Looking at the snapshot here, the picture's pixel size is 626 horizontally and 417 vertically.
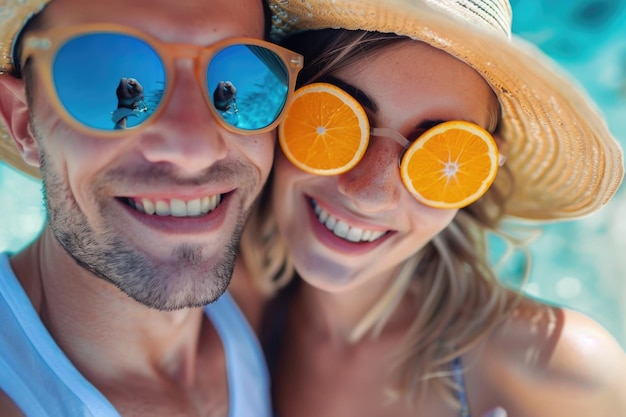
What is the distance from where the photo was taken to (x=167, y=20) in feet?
4.97

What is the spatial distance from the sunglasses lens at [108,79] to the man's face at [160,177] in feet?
0.18

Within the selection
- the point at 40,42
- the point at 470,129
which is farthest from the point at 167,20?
the point at 470,129

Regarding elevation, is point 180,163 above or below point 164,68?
below

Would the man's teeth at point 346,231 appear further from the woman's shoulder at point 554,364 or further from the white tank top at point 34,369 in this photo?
the white tank top at point 34,369

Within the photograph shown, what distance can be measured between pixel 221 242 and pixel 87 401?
608mm

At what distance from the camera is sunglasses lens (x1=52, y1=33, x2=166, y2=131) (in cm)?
142

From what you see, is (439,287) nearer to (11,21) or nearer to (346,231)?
(346,231)

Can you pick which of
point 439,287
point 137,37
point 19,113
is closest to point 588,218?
point 439,287

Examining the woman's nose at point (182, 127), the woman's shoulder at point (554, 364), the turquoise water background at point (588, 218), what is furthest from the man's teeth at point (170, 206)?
the turquoise water background at point (588, 218)

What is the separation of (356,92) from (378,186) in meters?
0.30

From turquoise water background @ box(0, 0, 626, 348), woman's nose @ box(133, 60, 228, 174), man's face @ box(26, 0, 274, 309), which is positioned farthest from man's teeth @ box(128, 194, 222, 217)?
turquoise water background @ box(0, 0, 626, 348)

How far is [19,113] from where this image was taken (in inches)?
67.3

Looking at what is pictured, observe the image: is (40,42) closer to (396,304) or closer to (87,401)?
(87,401)

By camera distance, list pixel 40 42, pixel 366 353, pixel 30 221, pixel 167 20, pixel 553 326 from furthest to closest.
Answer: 1. pixel 30 221
2. pixel 366 353
3. pixel 553 326
4. pixel 167 20
5. pixel 40 42
